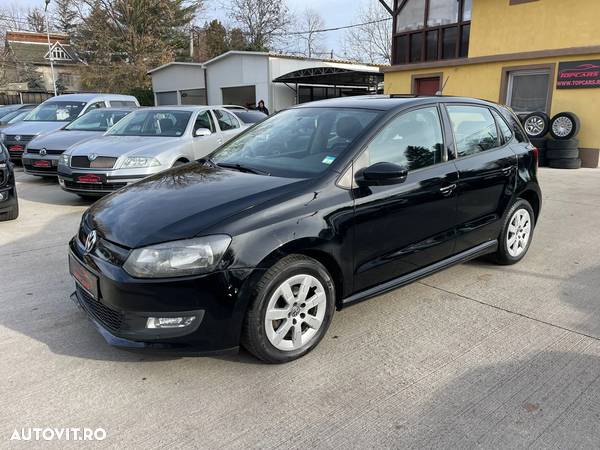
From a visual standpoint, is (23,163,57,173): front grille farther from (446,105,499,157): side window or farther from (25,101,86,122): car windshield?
(446,105,499,157): side window

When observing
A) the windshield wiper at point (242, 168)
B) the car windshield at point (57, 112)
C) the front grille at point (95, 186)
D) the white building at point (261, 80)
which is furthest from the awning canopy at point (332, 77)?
the windshield wiper at point (242, 168)

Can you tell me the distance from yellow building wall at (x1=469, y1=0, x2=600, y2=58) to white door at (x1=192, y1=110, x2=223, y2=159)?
9.66m

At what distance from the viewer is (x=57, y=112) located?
11805mm

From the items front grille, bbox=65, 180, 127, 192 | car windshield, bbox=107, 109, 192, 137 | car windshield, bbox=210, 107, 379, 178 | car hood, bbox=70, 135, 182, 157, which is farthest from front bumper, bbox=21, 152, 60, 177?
car windshield, bbox=210, 107, 379, 178

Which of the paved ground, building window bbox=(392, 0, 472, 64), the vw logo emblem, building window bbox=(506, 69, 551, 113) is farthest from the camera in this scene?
building window bbox=(392, 0, 472, 64)

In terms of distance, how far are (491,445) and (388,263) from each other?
142 centimetres

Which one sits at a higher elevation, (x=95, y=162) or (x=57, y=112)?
(x=57, y=112)

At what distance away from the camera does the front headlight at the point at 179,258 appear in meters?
2.66

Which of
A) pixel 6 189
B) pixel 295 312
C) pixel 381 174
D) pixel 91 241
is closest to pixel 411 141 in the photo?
pixel 381 174

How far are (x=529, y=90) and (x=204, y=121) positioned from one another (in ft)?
32.5

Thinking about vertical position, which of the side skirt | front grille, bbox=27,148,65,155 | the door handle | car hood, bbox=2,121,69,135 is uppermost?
car hood, bbox=2,121,69,135

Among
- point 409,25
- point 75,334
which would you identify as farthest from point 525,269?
point 409,25

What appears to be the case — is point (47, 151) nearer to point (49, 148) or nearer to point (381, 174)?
point (49, 148)

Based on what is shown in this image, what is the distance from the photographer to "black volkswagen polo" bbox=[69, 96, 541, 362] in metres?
2.70
